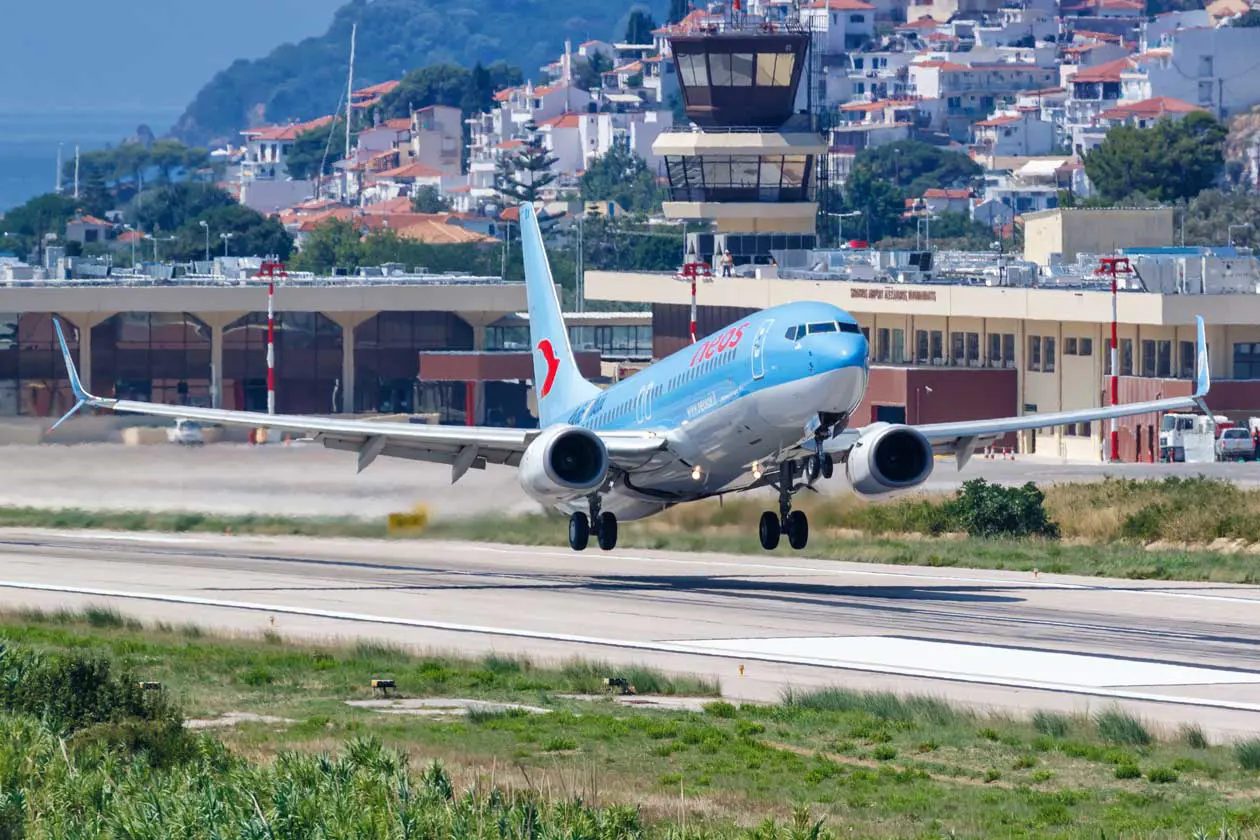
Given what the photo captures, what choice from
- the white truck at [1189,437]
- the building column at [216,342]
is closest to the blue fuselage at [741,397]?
the white truck at [1189,437]

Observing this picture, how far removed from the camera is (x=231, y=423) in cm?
5225

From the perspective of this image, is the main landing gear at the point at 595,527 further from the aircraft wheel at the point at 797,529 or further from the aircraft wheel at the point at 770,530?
the aircraft wheel at the point at 797,529

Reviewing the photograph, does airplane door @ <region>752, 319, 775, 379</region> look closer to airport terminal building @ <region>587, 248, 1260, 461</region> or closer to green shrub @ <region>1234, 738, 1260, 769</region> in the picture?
green shrub @ <region>1234, 738, 1260, 769</region>

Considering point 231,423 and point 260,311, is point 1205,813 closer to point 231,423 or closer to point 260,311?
point 231,423

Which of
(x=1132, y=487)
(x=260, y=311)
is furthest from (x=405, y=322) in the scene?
(x=1132, y=487)

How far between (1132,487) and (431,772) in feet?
168

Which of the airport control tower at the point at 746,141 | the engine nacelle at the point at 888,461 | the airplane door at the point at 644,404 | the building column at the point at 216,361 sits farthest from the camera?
the airport control tower at the point at 746,141

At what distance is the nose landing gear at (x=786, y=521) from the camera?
150ft

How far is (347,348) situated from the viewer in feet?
434

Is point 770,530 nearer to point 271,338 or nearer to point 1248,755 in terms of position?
point 1248,755

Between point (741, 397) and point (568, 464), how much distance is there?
4.36 metres

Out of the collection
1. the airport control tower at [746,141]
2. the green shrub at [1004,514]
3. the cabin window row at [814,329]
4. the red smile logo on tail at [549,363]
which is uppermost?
the airport control tower at [746,141]

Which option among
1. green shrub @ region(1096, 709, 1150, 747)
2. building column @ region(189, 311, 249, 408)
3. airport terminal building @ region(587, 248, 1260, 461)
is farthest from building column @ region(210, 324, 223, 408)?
green shrub @ region(1096, 709, 1150, 747)

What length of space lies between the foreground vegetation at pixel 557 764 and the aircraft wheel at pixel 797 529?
37.1 ft
